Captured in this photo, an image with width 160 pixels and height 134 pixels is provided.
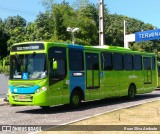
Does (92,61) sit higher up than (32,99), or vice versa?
(92,61)

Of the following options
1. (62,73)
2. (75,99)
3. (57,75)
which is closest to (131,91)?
(75,99)

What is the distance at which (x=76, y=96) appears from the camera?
18094 millimetres

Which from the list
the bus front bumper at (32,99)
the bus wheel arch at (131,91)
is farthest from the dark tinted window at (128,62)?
the bus front bumper at (32,99)

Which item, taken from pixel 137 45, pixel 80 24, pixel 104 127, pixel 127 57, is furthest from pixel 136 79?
pixel 137 45

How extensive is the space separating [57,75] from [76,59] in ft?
5.23

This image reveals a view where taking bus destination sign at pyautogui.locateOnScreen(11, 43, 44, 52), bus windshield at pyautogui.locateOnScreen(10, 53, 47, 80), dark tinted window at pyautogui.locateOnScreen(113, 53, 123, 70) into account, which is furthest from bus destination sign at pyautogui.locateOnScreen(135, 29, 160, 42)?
bus windshield at pyautogui.locateOnScreen(10, 53, 47, 80)

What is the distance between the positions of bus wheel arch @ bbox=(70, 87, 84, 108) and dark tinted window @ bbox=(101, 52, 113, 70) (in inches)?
87.8

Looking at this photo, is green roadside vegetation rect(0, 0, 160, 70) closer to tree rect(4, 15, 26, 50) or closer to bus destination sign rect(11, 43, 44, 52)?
tree rect(4, 15, 26, 50)

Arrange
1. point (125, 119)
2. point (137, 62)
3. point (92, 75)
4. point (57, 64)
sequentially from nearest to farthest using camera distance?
point (125, 119)
point (57, 64)
point (92, 75)
point (137, 62)

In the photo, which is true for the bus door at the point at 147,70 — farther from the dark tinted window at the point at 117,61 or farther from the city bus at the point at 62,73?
the dark tinted window at the point at 117,61

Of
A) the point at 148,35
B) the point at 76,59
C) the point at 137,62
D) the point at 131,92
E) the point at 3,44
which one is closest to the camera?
the point at 76,59

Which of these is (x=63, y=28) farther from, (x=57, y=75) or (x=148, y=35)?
(x=57, y=75)

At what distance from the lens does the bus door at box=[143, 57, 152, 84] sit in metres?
24.6

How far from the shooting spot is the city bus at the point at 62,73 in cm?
1623
